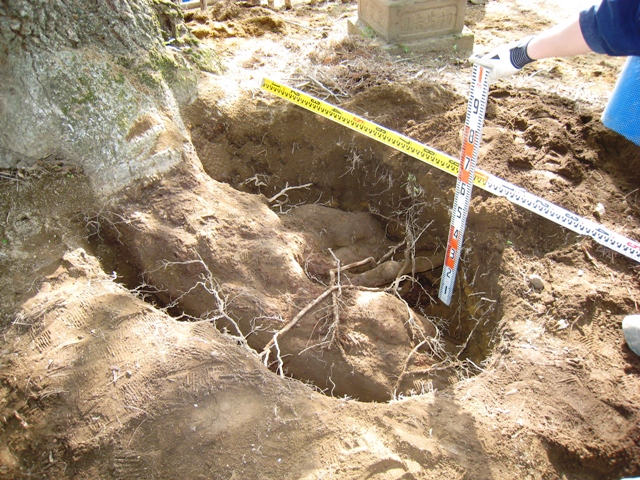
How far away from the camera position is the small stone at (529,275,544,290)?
265cm

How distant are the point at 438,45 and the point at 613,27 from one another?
2965mm

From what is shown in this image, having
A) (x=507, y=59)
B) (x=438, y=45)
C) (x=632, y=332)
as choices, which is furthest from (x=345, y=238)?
(x=438, y=45)

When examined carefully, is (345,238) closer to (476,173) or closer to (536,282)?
(476,173)

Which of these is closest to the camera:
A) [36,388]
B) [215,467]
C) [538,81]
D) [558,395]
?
[215,467]

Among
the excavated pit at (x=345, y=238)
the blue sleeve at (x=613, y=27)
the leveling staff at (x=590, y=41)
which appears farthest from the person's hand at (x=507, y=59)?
the excavated pit at (x=345, y=238)

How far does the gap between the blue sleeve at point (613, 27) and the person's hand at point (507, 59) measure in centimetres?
35

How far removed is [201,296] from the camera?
103 inches

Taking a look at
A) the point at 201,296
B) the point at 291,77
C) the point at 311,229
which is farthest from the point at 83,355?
the point at 291,77

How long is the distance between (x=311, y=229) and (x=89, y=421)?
70.0 inches

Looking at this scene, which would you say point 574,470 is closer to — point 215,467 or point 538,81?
point 215,467

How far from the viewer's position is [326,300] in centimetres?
265

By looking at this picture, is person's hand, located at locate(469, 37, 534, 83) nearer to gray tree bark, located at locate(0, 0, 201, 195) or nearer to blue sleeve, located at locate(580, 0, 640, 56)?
blue sleeve, located at locate(580, 0, 640, 56)

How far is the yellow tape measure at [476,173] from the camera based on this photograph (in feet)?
9.06

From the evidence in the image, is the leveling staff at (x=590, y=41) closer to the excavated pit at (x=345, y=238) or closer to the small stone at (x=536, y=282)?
the small stone at (x=536, y=282)
